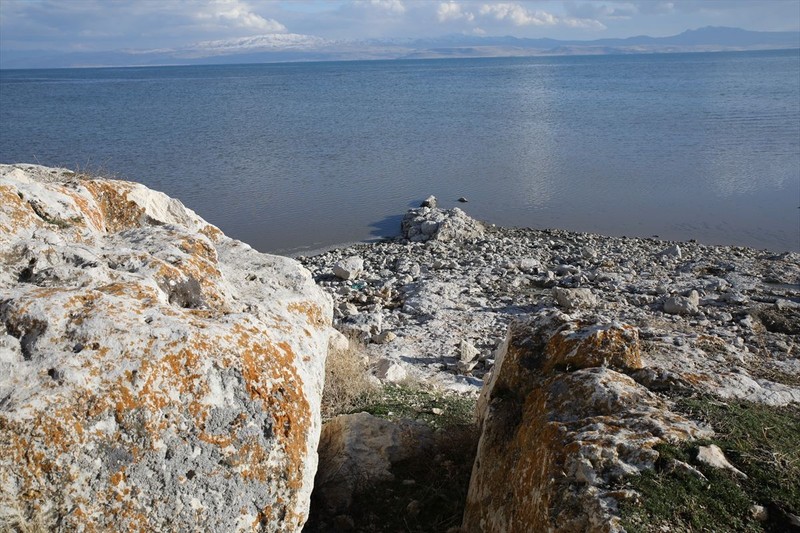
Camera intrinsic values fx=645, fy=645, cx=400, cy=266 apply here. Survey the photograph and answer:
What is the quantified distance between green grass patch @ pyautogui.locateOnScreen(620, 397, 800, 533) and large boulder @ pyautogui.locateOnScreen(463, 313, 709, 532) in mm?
111

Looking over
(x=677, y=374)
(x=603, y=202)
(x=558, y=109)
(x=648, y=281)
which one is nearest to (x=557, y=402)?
(x=677, y=374)

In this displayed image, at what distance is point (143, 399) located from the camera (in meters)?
3.81

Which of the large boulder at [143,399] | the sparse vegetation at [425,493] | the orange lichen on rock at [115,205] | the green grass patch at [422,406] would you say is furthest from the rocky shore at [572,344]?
the orange lichen on rock at [115,205]

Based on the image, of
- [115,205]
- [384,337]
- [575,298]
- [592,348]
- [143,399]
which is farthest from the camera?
[575,298]

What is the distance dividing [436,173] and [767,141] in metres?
21.1

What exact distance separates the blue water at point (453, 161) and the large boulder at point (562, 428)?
6.97 metres

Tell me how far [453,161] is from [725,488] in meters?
31.5

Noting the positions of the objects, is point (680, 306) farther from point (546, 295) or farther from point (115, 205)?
point (115, 205)

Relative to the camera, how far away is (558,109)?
58.7 metres

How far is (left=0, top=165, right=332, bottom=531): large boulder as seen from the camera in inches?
140

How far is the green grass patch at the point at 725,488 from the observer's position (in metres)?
3.49

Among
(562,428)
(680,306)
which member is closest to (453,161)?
(680,306)

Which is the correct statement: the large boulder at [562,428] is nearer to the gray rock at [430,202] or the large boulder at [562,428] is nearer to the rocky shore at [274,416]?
the rocky shore at [274,416]

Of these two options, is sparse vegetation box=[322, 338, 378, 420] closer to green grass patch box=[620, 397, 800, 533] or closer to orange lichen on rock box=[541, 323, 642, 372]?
orange lichen on rock box=[541, 323, 642, 372]
